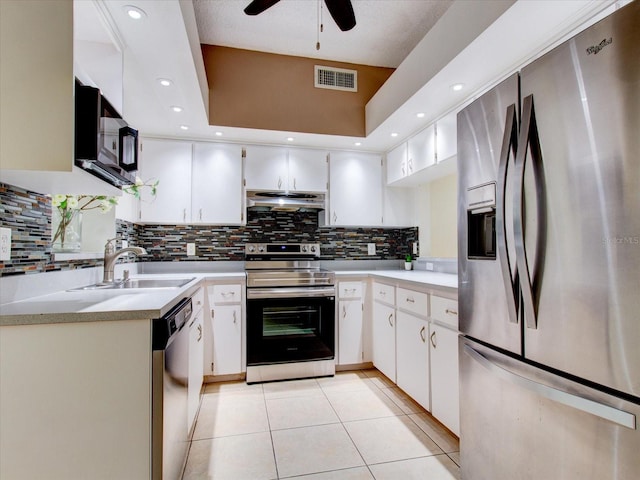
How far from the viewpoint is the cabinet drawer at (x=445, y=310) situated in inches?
74.7

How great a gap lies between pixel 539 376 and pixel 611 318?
334mm

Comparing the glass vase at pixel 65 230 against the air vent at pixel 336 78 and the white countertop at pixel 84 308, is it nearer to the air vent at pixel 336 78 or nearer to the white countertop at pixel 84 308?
the white countertop at pixel 84 308

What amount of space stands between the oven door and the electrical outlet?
1.69 metres

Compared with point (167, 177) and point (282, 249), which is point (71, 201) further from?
point (282, 249)

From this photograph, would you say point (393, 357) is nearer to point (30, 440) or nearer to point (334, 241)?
point (334, 241)

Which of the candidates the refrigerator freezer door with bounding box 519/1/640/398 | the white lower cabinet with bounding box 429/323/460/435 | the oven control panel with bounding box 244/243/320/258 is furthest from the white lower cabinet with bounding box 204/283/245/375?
the refrigerator freezer door with bounding box 519/1/640/398

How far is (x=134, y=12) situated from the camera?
59.6 inches

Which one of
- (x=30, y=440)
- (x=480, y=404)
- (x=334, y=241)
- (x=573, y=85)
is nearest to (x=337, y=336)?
(x=334, y=241)

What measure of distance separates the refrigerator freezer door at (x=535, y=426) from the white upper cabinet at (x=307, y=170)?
217 cm

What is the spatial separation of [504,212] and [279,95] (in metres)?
2.30

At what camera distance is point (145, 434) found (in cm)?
123

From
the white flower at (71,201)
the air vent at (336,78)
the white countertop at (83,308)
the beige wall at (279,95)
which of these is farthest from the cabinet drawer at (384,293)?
the white flower at (71,201)

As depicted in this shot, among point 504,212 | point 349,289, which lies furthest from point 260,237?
point 504,212

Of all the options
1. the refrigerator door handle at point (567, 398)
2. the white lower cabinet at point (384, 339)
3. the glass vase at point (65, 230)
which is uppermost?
the glass vase at point (65, 230)
